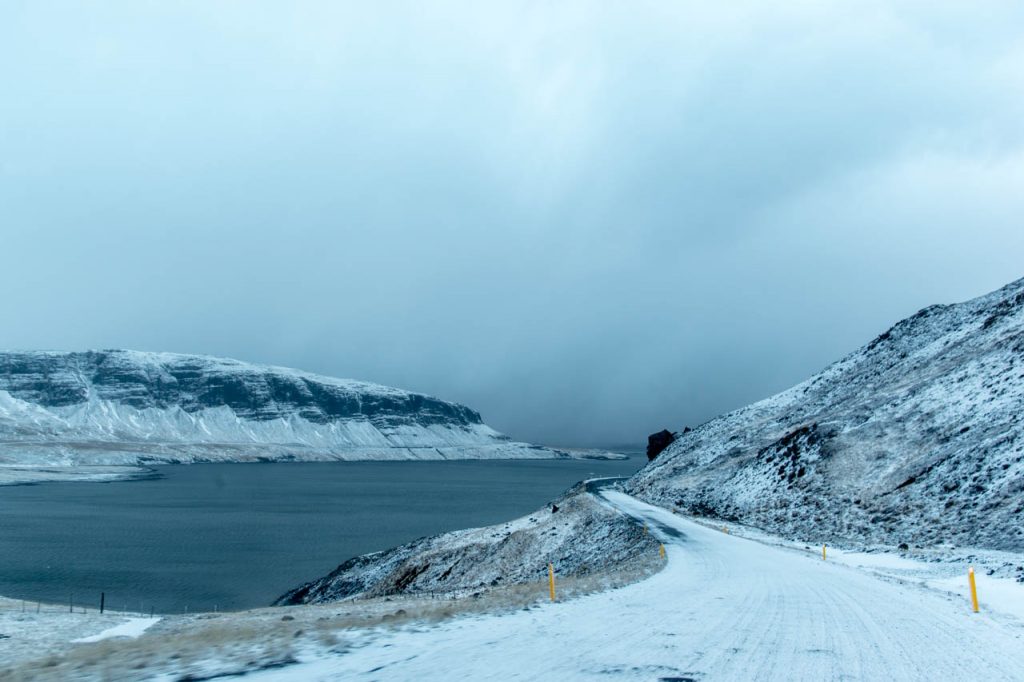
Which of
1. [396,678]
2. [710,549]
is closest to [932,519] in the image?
[710,549]

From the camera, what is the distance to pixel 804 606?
1689 cm

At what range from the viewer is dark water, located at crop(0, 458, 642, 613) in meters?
49.5

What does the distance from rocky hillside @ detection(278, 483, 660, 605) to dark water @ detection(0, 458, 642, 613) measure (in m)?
5.96

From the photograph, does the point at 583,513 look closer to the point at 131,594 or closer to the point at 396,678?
the point at 131,594

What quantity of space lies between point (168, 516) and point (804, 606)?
101918 mm

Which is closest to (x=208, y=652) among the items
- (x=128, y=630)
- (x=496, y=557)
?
(x=128, y=630)

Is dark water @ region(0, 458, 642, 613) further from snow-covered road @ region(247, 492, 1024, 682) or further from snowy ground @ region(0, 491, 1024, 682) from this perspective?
snow-covered road @ region(247, 492, 1024, 682)

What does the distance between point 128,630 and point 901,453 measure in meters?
44.4

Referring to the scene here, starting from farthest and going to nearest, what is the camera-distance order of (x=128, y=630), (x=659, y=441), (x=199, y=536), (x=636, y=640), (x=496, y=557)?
(x=659, y=441)
(x=199, y=536)
(x=496, y=557)
(x=128, y=630)
(x=636, y=640)

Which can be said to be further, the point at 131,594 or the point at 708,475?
the point at 708,475

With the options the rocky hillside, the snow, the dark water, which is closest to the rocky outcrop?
the dark water

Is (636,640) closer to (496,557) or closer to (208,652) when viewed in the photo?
(208,652)

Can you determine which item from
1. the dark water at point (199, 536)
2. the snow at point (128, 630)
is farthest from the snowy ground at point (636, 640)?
the dark water at point (199, 536)

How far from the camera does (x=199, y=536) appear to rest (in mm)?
78312
